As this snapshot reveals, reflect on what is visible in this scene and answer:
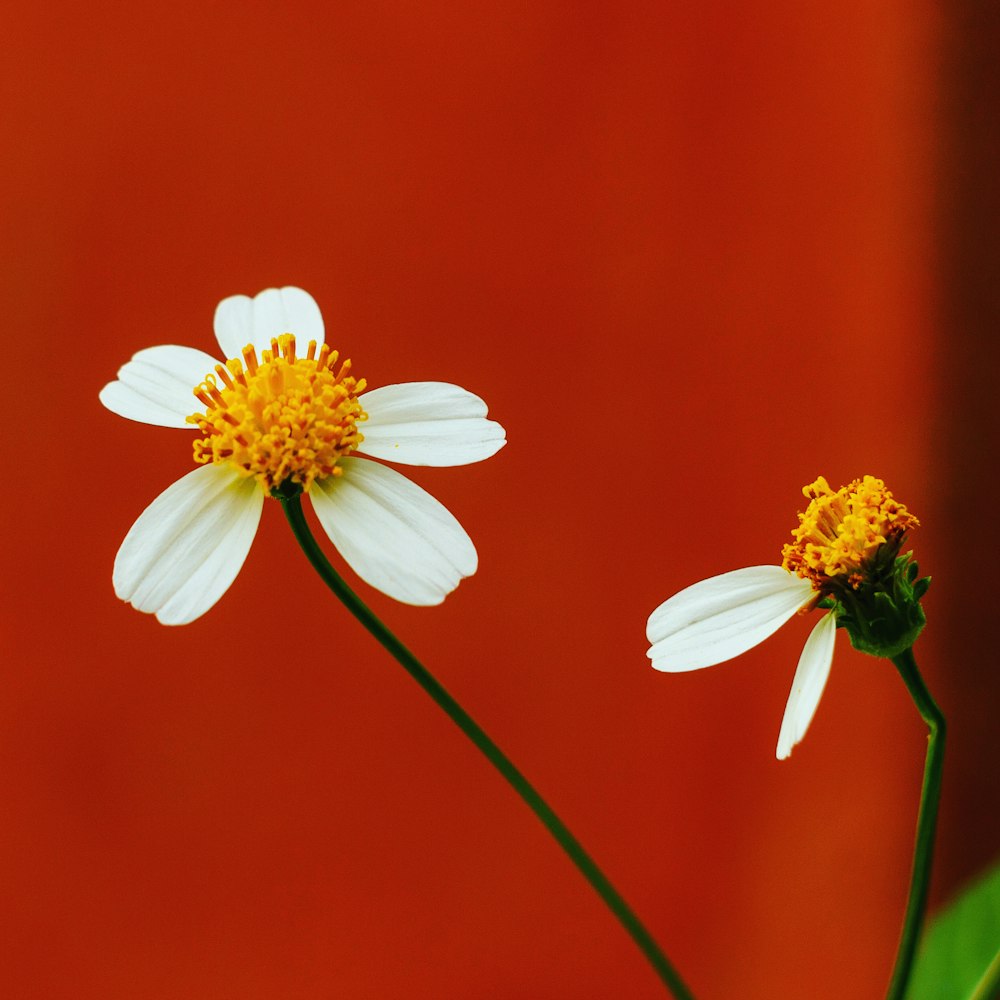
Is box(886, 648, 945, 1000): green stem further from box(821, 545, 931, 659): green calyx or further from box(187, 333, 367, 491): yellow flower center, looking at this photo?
box(187, 333, 367, 491): yellow flower center

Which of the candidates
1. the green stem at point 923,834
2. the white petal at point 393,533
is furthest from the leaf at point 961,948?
the white petal at point 393,533


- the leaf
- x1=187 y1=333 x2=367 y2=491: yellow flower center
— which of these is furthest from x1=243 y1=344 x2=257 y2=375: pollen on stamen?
the leaf

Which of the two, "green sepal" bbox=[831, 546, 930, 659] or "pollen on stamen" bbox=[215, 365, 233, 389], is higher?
"pollen on stamen" bbox=[215, 365, 233, 389]

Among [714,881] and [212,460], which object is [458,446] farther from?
[714,881]

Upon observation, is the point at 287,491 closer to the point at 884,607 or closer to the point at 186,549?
the point at 186,549

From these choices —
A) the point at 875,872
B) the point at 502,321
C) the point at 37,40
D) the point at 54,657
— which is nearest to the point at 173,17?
the point at 37,40

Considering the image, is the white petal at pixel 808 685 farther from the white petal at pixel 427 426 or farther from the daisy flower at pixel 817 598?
the white petal at pixel 427 426

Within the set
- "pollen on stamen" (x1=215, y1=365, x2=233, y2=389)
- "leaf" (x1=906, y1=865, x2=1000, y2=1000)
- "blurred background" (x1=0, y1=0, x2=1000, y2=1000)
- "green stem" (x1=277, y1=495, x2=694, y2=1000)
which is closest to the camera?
"green stem" (x1=277, y1=495, x2=694, y2=1000)

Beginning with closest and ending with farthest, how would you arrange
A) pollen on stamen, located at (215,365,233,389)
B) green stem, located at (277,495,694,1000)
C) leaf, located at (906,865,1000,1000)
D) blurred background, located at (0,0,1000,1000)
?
green stem, located at (277,495,694,1000) < pollen on stamen, located at (215,365,233,389) < leaf, located at (906,865,1000,1000) < blurred background, located at (0,0,1000,1000)
